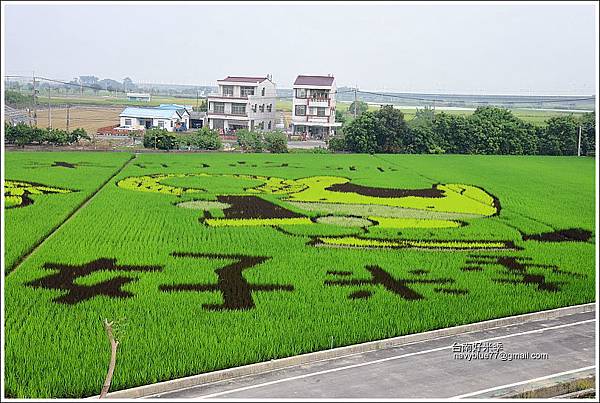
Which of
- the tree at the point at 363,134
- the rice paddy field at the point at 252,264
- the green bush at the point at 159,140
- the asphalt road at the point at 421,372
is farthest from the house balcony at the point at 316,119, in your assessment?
the asphalt road at the point at 421,372

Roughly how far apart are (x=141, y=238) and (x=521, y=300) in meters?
5.51

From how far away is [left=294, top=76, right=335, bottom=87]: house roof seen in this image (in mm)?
33388

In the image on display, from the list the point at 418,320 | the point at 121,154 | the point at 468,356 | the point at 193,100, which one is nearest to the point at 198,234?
the point at 418,320

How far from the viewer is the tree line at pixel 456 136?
89.6ft

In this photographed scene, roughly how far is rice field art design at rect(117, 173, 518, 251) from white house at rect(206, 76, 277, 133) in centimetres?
1404

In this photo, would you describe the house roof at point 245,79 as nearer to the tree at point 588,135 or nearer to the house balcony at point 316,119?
the house balcony at point 316,119

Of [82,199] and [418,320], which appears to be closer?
[418,320]

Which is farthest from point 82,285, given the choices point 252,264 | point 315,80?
point 315,80

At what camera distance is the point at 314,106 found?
33188 millimetres

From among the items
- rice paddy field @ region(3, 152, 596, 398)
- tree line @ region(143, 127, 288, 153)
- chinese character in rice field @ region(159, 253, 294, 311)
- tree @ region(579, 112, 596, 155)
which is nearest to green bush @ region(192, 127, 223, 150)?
tree line @ region(143, 127, 288, 153)

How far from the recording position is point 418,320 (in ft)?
22.6

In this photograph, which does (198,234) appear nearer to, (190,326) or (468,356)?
(190,326)

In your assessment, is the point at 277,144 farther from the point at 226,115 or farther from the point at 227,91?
the point at 227,91

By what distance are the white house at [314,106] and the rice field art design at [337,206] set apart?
48.7 ft
